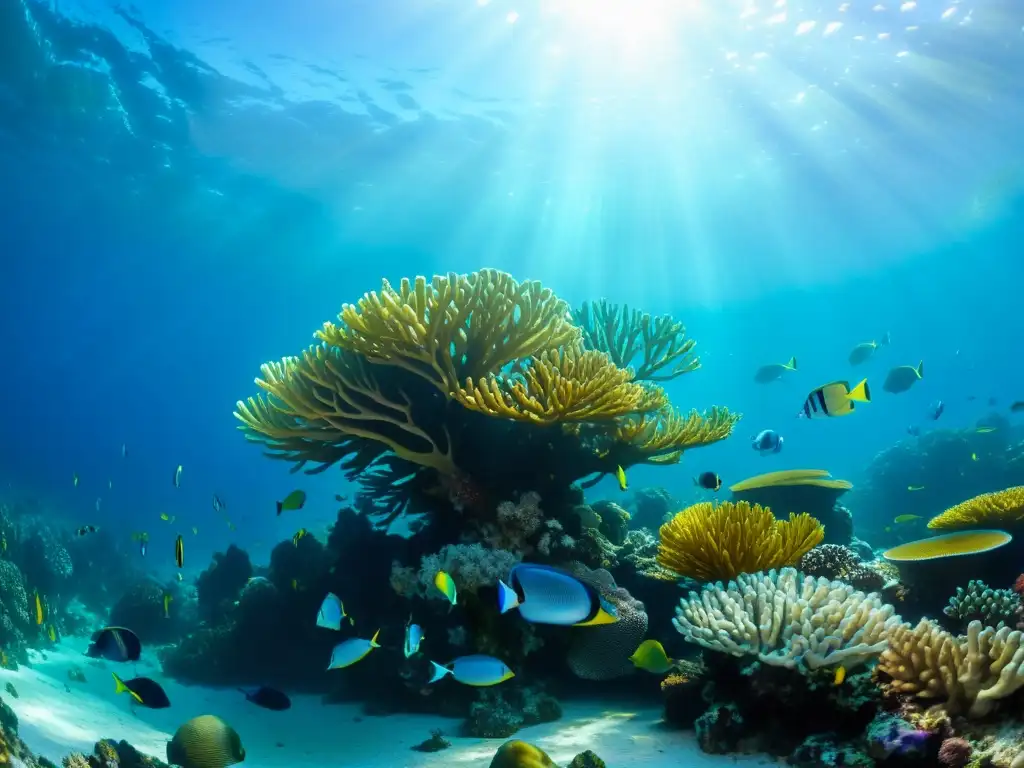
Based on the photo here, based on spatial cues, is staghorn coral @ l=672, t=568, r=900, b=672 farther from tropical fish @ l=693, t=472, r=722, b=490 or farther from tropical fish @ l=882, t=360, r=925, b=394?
tropical fish @ l=882, t=360, r=925, b=394

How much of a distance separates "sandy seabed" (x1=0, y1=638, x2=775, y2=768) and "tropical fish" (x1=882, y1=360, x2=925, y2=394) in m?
8.37

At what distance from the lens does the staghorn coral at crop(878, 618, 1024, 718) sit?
3.11m

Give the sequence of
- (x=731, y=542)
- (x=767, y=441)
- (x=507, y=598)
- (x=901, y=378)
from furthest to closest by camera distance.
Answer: (x=901, y=378) < (x=767, y=441) < (x=731, y=542) < (x=507, y=598)

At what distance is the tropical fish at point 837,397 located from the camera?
546 cm

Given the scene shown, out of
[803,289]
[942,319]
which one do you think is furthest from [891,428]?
[803,289]

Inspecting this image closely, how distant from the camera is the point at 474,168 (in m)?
32.6

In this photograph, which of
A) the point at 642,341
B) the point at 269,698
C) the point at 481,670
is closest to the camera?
the point at 481,670

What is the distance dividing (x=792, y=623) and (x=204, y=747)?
4.62 meters

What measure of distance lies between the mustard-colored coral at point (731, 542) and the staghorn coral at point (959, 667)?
1.41 m

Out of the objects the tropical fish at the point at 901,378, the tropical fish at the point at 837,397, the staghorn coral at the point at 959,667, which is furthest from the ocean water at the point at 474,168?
the tropical fish at the point at 837,397

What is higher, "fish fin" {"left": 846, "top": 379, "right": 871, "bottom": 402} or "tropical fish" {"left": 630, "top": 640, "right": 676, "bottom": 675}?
"fish fin" {"left": 846, "top": 379, "right": 871, "bottom": 402}

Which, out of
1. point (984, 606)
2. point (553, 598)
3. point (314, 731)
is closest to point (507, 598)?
point (553, 598)

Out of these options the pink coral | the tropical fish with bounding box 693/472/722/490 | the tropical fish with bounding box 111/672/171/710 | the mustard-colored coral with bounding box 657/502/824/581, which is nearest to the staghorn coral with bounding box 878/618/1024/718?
the pink coral

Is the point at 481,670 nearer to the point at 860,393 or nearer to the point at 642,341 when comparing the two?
the point at 860,393
